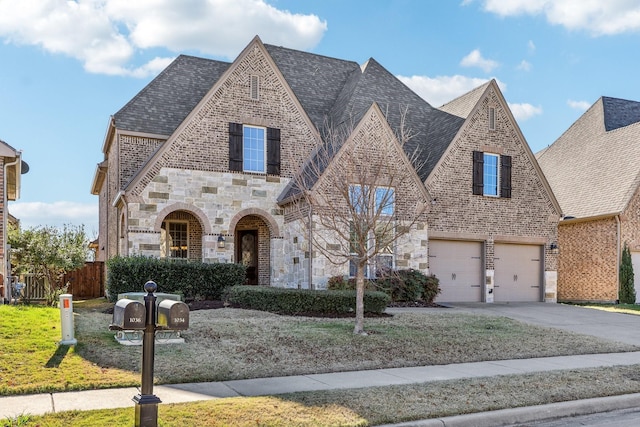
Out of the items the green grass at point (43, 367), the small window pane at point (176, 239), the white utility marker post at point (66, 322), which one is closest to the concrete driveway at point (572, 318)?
the small window pane at point (176, 239)

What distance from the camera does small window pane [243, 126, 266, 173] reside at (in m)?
20.8

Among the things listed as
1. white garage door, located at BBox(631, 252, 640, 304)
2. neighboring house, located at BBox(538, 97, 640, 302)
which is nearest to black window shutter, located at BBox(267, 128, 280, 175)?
neighboring house, located at BBox(538, 97, 640, 302)

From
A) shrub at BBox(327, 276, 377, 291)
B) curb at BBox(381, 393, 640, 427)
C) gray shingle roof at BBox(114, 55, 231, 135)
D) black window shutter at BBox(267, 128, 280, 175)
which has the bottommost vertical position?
curb at BBox(381, 393, 640, 427)

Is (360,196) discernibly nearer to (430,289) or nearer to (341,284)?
(341,284)

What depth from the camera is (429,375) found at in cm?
917

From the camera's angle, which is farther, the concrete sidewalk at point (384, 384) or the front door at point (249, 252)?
the front door at point (249, 252)

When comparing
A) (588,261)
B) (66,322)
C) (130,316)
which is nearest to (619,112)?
(588,261)

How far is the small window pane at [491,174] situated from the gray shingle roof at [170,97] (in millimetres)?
11286

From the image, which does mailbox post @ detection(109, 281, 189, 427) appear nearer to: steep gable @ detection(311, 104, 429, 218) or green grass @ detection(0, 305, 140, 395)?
green grass @ detection(0, 305, 140, 395)

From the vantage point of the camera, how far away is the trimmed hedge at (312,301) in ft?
49.3

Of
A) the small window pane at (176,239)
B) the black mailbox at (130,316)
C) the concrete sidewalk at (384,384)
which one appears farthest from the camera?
the small window pane at (176,239)

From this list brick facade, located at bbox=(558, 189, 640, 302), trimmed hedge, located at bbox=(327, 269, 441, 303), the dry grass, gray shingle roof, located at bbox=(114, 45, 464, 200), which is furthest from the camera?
brick facade, located at bbox=(558, 189, 640, 302)

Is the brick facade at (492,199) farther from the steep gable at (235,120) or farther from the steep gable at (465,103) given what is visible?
the steep gable at (235,120)

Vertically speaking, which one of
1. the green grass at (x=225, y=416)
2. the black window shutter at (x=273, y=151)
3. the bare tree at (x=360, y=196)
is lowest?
the green grass at (x=225, y=416)
